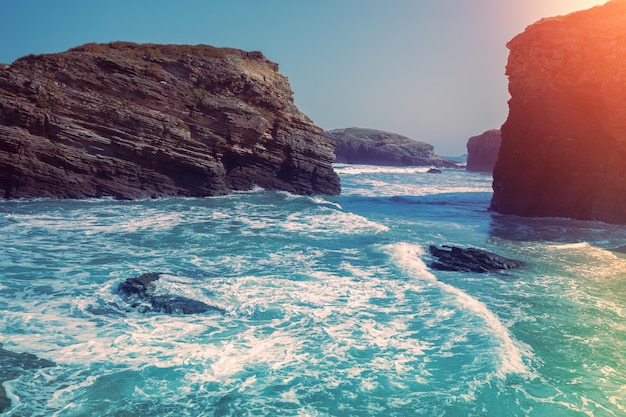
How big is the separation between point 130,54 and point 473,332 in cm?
3144

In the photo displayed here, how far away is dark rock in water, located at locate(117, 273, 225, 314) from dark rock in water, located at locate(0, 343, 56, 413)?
98.2 inches

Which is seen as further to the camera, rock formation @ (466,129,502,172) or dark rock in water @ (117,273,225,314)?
rock formation @ (466,129,502,172)

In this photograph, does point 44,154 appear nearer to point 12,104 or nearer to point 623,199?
point 12,104

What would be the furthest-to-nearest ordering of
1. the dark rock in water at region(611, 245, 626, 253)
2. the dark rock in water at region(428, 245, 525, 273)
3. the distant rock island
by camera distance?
1. the distant rock island
2. the dark rock in water at region(611, 245, 626, 253)
3. the dark rock in water at region(428, 245, 525, 273)

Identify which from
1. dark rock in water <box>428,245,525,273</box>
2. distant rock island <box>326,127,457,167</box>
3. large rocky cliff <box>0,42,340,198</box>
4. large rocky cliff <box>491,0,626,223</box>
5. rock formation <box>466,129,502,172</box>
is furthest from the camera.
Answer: distant rock island <box>326,127,457,167</box>

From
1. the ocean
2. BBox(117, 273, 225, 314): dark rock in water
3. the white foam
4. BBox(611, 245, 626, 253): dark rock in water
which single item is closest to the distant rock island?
the white foam

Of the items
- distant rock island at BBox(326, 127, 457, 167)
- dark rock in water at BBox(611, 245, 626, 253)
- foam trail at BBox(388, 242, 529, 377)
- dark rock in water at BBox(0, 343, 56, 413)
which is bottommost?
dark rock in water at BBox(611, 245, 626, 253)

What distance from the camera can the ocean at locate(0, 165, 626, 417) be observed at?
651cm

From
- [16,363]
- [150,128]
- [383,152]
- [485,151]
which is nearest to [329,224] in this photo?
[150,128]

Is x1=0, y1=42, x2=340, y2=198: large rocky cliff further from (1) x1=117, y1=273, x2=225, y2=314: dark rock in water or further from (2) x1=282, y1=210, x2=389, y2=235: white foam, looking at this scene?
(1) x1=117, y1=273, x2=225, y2=314: dark rock in water

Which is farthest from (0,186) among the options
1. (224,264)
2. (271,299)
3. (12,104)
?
(271,299)

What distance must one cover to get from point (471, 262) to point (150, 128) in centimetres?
2179

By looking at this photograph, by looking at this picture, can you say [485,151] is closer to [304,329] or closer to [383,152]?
[383,152]

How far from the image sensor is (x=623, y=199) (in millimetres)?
26000
